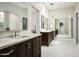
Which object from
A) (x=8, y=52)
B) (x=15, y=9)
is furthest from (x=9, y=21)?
(x=8, y=52)

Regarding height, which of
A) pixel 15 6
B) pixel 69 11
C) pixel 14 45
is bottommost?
A: pixel 14 45

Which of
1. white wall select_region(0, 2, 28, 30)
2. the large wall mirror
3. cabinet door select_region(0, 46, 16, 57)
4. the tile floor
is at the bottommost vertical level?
the tile floor

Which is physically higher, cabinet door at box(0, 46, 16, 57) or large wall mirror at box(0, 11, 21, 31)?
large wall mirror at box(0, 11, 21, 31)

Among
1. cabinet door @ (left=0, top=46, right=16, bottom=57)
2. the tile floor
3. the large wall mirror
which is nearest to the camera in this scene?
cabinet door @ (left=0, top=46, right=16, bottom=57)

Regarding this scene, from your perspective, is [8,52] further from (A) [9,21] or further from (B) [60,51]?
(B) [60,51]

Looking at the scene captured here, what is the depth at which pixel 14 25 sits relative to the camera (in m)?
3.91

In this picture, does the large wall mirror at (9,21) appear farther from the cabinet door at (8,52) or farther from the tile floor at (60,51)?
the tile floor at (60,51)

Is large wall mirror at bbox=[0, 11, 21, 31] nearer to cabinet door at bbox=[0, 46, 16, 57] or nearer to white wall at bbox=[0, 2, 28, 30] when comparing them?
white wall at bbox=[0, 2, 28, 30]

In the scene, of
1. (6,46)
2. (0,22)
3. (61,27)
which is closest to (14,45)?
(6,46)

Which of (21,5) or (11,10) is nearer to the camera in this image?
(11,10)

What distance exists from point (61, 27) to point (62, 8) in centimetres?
963

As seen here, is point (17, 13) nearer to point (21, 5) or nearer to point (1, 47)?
point (21, 5)

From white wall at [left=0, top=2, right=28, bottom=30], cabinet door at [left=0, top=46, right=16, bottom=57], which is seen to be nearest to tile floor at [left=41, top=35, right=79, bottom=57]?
white wall at [left=0, top=2, right=28, bottom=30]

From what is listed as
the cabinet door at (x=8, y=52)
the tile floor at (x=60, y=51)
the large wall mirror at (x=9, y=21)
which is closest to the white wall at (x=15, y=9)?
the large wall mirror at (x=9, y=21)
